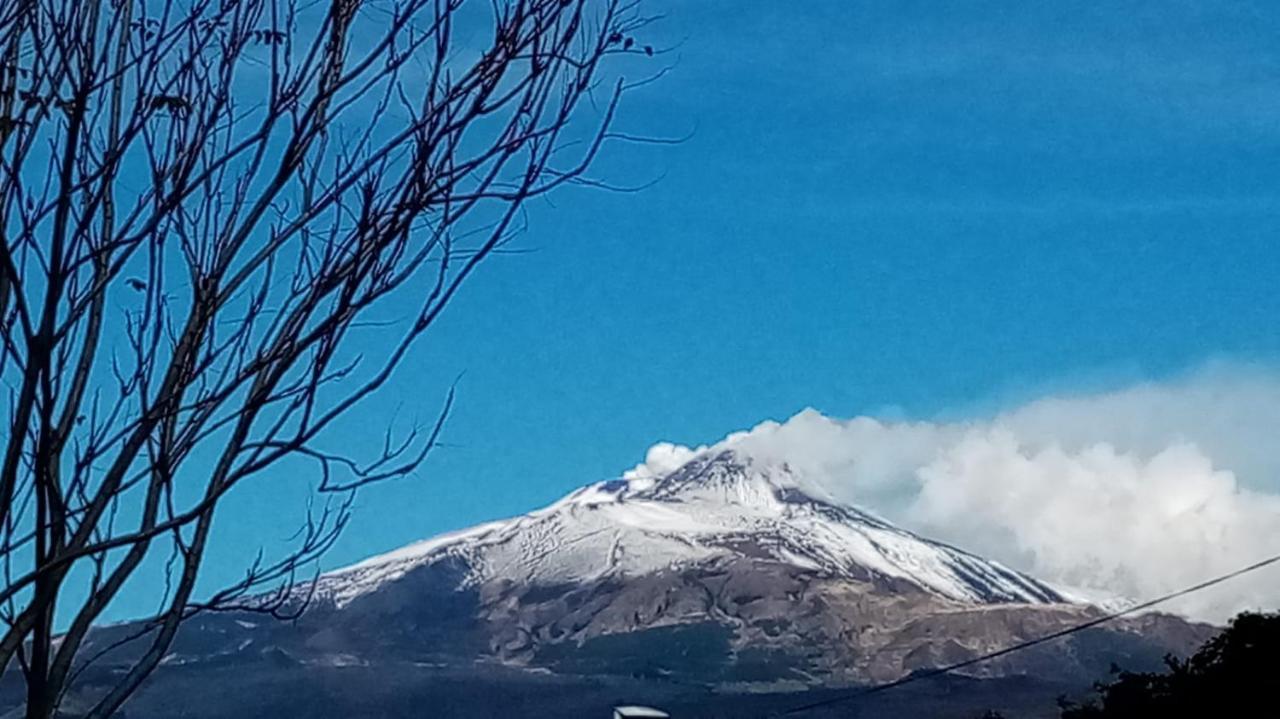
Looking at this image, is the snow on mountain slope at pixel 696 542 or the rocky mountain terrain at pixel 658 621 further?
the snow on mountain slope at pixel 696 542

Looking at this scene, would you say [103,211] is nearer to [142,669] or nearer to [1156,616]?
[142,669]

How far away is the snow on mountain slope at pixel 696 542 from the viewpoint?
14862 cm

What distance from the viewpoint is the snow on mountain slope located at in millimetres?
148625

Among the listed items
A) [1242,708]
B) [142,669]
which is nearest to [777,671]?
[1242,708]

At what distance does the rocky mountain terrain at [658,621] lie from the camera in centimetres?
12050

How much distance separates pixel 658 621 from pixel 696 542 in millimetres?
21094

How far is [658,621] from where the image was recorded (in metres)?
133

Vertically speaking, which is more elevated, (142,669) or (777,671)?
(777,671)

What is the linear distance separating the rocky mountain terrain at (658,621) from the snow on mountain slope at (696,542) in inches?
10.2

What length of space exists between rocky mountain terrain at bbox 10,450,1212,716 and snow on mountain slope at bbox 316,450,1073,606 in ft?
0.85

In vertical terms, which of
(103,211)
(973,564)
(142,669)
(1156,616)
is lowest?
(142,669)

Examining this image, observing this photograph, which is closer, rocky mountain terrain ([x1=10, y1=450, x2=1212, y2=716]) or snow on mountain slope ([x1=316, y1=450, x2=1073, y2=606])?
rocky mountain terrain ([x1=10, y1=450, x2=1212, y2=716])

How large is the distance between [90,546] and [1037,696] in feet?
321

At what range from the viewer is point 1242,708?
14906mm
